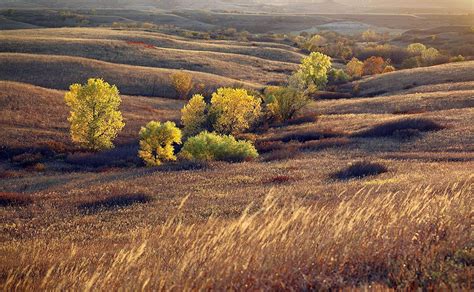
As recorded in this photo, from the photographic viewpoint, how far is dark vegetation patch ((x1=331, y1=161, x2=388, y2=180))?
1983 centimetres

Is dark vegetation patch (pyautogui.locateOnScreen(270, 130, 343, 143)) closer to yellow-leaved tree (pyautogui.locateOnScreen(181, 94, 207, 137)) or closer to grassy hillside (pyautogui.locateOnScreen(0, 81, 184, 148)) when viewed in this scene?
yellow-leaved tree (pyautogui.locateOnScreen(181, 94, 207, 137))

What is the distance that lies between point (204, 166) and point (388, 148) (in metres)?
10.9

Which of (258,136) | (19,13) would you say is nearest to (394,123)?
(258,136)

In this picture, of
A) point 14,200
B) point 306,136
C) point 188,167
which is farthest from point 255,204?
point 306,136

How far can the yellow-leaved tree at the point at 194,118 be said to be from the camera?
44.6m

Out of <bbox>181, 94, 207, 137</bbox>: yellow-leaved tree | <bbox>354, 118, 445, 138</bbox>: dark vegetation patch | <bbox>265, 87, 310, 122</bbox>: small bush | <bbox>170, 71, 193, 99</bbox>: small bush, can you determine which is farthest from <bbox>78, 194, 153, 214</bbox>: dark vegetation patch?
<bbox>170, 71, 193, 99</bbox>: small bush

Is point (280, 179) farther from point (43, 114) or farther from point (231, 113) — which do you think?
point (43, 114)

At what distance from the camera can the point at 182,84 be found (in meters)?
64.9

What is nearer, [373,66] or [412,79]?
[412,79]

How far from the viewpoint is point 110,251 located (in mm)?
9547

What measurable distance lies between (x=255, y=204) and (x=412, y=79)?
58330mm

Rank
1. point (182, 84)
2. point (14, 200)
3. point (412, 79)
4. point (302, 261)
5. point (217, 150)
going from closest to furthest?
point (302, 261), point (14, 200), point (217, 150), point (182, 84), point (412, 79)

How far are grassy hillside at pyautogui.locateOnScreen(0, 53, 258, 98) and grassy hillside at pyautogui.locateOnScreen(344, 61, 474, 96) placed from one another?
15.6m

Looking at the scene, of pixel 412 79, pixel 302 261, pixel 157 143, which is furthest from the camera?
pixel 412 79
